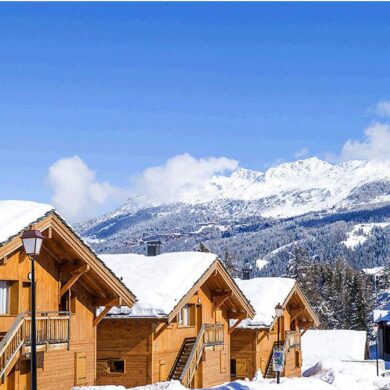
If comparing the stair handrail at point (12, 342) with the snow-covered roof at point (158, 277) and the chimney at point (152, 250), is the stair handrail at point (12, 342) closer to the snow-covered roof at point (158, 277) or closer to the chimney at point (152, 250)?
the snow-covered roof at point (158, 277)

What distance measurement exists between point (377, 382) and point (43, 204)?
25047mm

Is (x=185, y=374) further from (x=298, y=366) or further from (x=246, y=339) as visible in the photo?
(x=298, y=366)

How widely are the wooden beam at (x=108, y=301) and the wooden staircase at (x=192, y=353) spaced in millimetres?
6149

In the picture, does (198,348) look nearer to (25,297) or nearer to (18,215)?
(25,297)

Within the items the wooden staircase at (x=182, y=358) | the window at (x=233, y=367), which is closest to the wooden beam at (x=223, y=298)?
the wooden staircase at (x=182, y=358)

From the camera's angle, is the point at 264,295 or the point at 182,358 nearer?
the point at 182,358

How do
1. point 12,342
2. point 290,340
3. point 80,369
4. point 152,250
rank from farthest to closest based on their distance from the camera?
point 290,340, point 152,250, point 80,369, point 12,342

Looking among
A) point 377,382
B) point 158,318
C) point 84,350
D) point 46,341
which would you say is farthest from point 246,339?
point 46,341

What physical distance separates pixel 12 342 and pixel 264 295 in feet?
83.5

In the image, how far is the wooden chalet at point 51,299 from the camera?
21953mm

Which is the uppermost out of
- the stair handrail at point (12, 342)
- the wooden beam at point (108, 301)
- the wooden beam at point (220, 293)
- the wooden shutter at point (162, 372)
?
the wooden beam at point (220, 293)

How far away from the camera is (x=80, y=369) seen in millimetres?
26578

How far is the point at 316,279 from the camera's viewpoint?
119m

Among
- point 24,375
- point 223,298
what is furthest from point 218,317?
point 24,375
